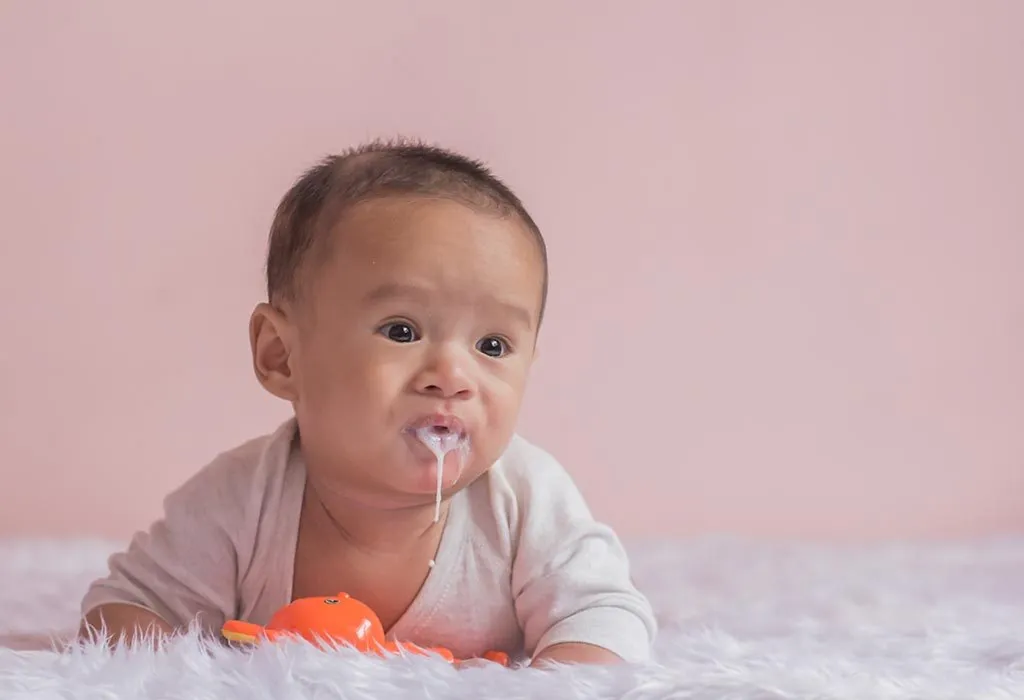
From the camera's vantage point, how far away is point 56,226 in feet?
6.62

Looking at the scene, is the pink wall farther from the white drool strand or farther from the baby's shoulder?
the white drool strand

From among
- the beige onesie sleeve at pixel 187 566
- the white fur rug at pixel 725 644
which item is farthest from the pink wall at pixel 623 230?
A: the beige onesie sleeve at pixel 187 566

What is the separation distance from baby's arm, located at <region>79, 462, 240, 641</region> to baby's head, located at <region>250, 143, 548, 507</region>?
0.14 m

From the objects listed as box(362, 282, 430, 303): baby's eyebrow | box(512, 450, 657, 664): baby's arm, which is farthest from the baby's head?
box(512, 450, 657, 664): baby's arm

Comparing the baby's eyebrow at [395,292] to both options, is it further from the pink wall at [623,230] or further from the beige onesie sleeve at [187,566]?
the pink wall at [623,230]

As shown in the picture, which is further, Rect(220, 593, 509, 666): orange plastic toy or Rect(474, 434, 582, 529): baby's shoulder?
Rect(474, 434, 582, 529): baby's shoulder

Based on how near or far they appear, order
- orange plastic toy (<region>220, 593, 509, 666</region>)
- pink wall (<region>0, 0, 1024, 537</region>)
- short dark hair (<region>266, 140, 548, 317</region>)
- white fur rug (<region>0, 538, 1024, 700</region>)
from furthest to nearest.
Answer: pink wall (<region>0, 0, 1024, 537</region>) → short dark hair (<region>266, 140, 548, 317</region>) → orange plastic toy (<region>220, 593, 509, 666</region>) → white fur rug (<region>0, 538, 1024, 700</region>)

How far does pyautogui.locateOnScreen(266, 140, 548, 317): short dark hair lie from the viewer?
112cm

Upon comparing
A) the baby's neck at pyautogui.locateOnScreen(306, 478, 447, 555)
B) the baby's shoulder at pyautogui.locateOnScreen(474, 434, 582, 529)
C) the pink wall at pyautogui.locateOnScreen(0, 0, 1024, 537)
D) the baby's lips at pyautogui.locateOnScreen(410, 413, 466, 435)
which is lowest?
the baby's neck at pyautogui.locateOnScreen(306, 478, 447, 555)

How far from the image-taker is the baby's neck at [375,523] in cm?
118

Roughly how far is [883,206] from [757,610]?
94 centimetres

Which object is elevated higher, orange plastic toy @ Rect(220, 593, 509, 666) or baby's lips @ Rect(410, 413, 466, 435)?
baby's lips @ Rect(410, 413, 466, 435)

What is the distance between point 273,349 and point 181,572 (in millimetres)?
225

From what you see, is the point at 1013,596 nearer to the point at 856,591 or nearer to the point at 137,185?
the point at 856,591
